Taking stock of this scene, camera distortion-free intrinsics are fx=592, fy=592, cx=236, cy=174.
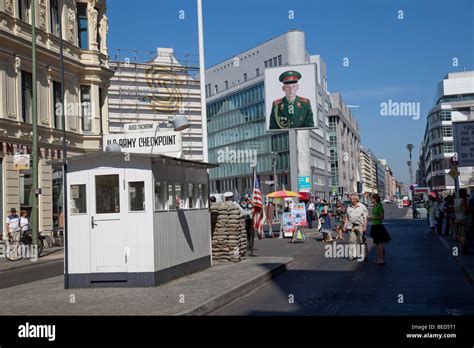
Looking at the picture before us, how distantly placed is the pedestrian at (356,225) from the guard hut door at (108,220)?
734 centimetres

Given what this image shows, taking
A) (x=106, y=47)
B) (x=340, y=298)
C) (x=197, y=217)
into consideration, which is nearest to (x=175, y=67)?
(x=106, y=47)

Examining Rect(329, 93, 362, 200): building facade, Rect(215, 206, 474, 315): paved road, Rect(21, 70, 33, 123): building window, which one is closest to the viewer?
Rect(215, 206, 474, 315): paved road

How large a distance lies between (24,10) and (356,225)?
65.0ft

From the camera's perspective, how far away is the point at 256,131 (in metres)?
89.8

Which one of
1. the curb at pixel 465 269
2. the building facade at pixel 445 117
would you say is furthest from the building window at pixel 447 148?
the curb at pixel 465 269

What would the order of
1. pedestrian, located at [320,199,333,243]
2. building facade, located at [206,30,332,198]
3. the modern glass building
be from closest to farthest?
pedestrian, located at [320,199,333,243] < building facade, located at [206,30,332,198] < the modern glass building

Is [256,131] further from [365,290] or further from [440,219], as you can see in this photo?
[365,290]

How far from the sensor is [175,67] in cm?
6300

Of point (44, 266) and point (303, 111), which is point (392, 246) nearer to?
point (44, 266)

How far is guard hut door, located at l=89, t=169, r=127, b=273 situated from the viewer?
11.5 metres

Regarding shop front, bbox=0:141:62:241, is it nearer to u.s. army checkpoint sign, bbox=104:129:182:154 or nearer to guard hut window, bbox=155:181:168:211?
u.s. army checkpoint sign, bbox=104:129:182:154

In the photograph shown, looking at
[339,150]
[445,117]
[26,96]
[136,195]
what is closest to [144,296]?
[136,195]

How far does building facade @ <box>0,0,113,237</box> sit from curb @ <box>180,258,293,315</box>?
16484mm

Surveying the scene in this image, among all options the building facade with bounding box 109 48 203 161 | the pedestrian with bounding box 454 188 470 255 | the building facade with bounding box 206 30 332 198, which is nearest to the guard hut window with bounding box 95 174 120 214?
the pedestrian with bounding box 454 188 470 255
